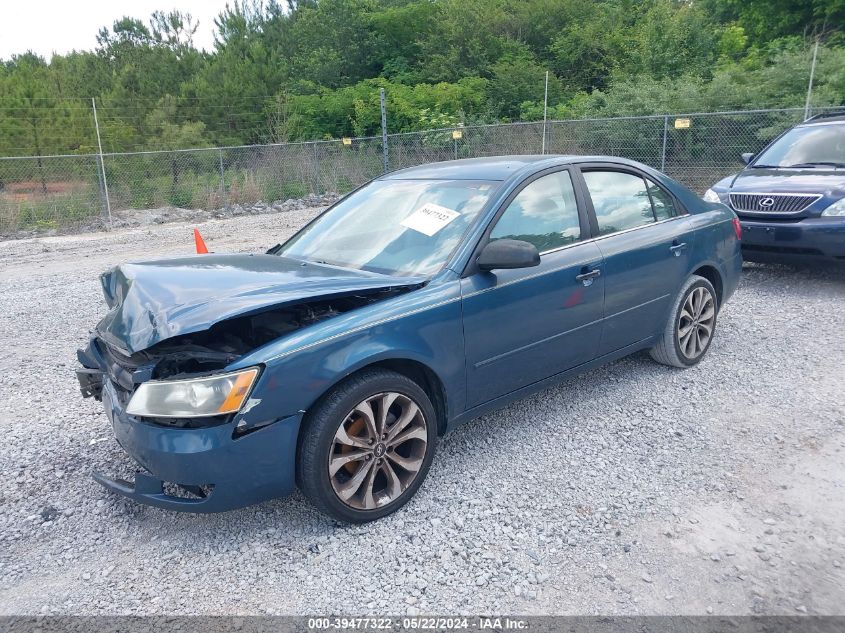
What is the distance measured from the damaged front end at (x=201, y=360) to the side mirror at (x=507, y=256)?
0.38 m

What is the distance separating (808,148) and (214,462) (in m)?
7.81

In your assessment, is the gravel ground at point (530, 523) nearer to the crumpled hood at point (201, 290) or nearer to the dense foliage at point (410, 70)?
the crumpled hood at point (201, 290)

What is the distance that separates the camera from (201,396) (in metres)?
2.67

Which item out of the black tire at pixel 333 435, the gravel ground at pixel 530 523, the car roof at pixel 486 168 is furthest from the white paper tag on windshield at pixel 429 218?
the gravel ground at pixel 530 523

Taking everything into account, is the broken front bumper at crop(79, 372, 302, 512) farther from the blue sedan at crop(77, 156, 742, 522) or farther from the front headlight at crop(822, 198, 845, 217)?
the front headlight at crop(822, 198, 845, 217)

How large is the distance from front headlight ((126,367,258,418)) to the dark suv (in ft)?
20.4

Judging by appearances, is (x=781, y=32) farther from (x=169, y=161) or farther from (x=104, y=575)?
(x=104, y=575)

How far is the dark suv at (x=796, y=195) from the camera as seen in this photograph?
21.7 feet

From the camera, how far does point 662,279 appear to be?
447 cm

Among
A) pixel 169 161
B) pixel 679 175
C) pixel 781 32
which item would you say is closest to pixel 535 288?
pixel 679 175

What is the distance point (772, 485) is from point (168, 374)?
9.97 ft

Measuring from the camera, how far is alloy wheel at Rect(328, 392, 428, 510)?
2943mm

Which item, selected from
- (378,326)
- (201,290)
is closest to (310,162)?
(201,290)

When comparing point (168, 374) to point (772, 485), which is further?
point (772, 485)
